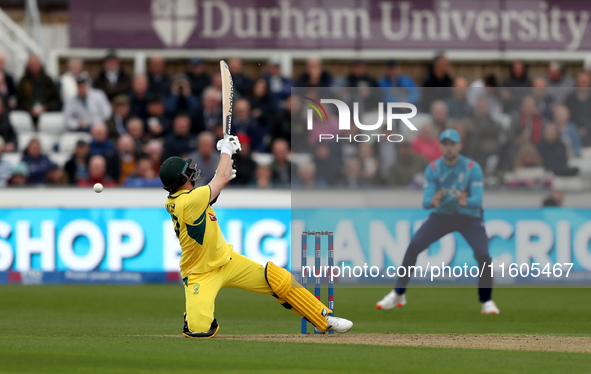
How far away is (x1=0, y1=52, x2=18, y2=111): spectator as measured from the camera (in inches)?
834

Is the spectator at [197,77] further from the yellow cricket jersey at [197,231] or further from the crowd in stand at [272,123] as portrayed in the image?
the yellow cricket jersey at [197,231]

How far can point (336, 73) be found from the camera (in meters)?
23.2

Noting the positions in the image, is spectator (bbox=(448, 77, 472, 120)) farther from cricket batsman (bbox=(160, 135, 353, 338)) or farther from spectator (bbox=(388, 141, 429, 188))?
cricket batsman (bbox=(160, 135, 353, 338))

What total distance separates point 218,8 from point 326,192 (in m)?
6.23

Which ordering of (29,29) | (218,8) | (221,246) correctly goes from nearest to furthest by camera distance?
(221,246)
(218,8)
(29,29)

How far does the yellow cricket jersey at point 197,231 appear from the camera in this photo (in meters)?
10.4

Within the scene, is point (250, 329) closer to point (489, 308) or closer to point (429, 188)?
point (489, 308)

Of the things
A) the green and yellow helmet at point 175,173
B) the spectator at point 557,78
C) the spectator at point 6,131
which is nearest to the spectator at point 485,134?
the spectator at point 557,78

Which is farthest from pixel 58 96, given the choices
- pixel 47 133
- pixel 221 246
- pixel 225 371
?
pixel 225 371

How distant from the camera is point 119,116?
68.8 feet

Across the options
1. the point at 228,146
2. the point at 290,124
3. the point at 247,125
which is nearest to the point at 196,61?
the point at 247,125

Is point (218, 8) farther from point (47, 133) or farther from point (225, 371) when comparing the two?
point (225, 371)

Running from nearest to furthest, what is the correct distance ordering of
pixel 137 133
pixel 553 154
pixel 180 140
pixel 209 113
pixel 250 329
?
pixel 250 329
pixel 553 154
pixel 180 140
pixel 137 133
pixel 209 113

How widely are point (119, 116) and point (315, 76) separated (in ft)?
13.0
